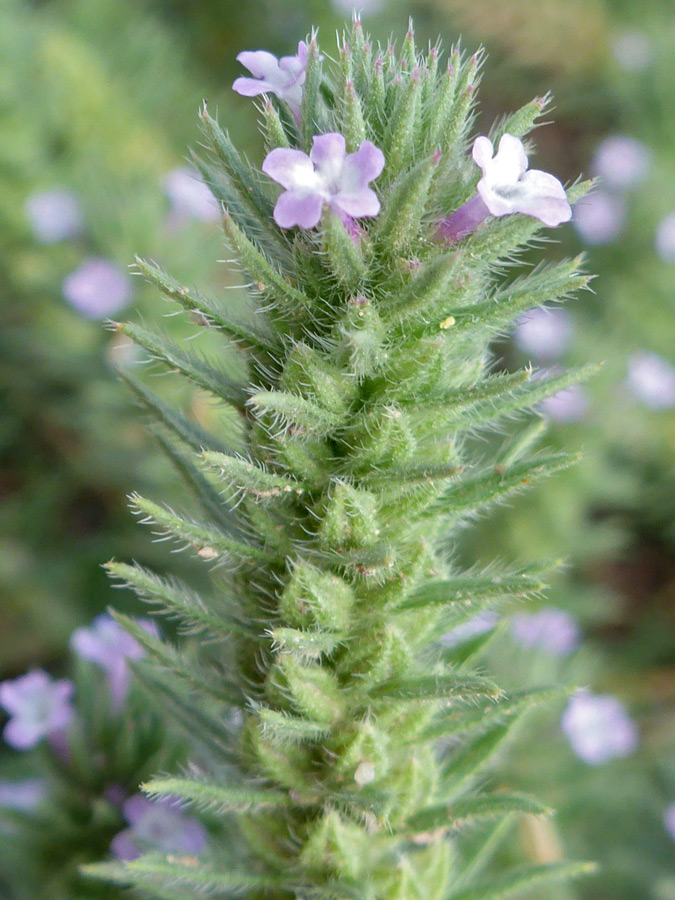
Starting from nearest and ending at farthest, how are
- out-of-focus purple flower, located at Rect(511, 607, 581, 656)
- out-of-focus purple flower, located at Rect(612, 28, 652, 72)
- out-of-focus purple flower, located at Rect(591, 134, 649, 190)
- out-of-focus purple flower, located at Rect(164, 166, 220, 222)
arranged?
out-of-focus purple flower, located at Rect(511, 607, 581, 656) → out-of-focus purple flower, located at Rect(164, 166, 220, 222) → out-of-focus purple flower, located at Rect(591, 134, 649, 190) → out-of-focus purple flower, located at Rect(612, 28, 652, 72)

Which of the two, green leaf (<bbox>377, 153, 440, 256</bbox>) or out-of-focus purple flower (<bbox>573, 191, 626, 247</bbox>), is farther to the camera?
out-of-focus purple flower (<bbox>573, 191, 626, 247</bbox>)

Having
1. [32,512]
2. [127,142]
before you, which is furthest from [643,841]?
[127,142]

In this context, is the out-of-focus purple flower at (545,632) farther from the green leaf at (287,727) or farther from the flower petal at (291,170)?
the flower petal at (291,170)

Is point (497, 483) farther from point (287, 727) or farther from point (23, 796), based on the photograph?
point (23, 796)

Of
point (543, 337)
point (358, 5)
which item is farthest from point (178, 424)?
point (358, 5)

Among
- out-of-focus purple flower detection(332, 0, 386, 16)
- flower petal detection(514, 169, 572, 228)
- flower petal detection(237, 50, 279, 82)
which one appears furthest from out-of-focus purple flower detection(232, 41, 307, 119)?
out-of-focus purple flower detection(332, 0, 386, 16)

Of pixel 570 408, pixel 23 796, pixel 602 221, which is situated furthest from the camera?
pixel 602 221

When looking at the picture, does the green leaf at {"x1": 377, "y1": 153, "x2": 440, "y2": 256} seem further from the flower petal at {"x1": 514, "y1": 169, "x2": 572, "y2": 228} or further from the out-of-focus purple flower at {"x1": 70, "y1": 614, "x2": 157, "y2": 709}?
the out-of-focus purple flower at {"x1": 70, "y1": 614, "x2": 157, "y2": 709}
